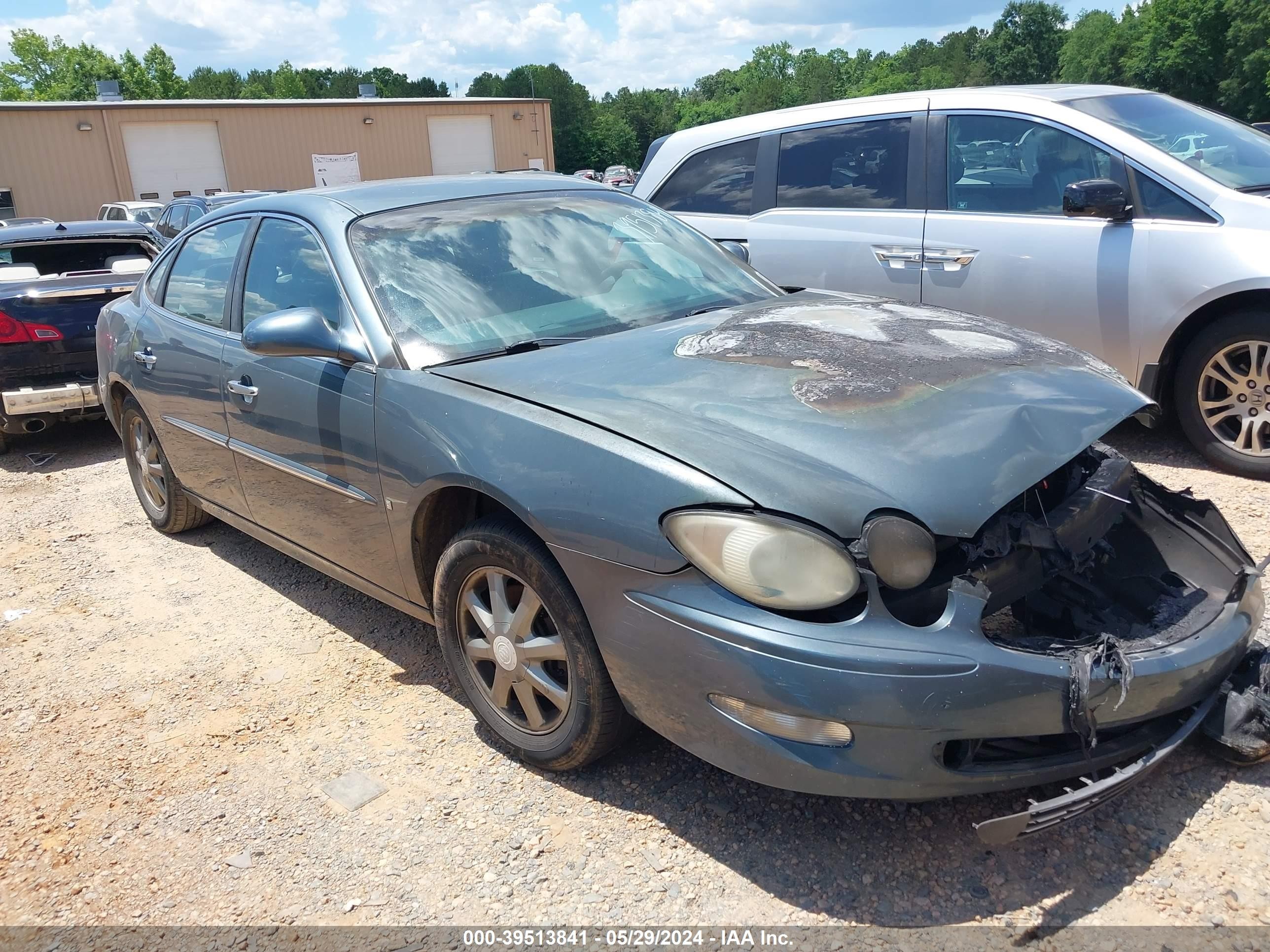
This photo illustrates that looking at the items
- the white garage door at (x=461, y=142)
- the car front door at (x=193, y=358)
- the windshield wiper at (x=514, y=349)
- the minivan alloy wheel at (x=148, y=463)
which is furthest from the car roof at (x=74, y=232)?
the white garage door at (x=461, y=142)

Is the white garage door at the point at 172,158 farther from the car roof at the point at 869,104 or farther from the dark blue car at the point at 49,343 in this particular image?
the car roof at the point at 869,104

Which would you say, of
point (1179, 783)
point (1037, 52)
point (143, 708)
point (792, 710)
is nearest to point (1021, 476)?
point (792, 710)

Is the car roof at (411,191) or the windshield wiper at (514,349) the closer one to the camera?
the windshield wiper at (514,349)

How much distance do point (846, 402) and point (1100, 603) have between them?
0.85 m

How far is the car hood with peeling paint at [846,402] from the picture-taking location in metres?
2.20

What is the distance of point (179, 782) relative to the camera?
117 inches

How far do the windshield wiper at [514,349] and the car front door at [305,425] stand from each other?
11.3 inches

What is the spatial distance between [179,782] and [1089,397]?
115 inches

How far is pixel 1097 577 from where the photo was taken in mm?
2674

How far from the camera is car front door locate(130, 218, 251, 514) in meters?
3.99

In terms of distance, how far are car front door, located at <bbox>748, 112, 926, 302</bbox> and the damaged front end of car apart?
2780 mm

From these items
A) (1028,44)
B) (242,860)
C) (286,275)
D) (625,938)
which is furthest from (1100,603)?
(1028,44)

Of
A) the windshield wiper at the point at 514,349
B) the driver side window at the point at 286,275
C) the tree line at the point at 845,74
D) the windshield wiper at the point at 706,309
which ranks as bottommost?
the windshield wiper at the point at 514,349

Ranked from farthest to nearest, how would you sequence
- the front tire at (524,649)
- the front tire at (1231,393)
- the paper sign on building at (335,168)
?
the paper sign on building at (335,168), the front tire at (1231,393), the front tire at (524,649)
